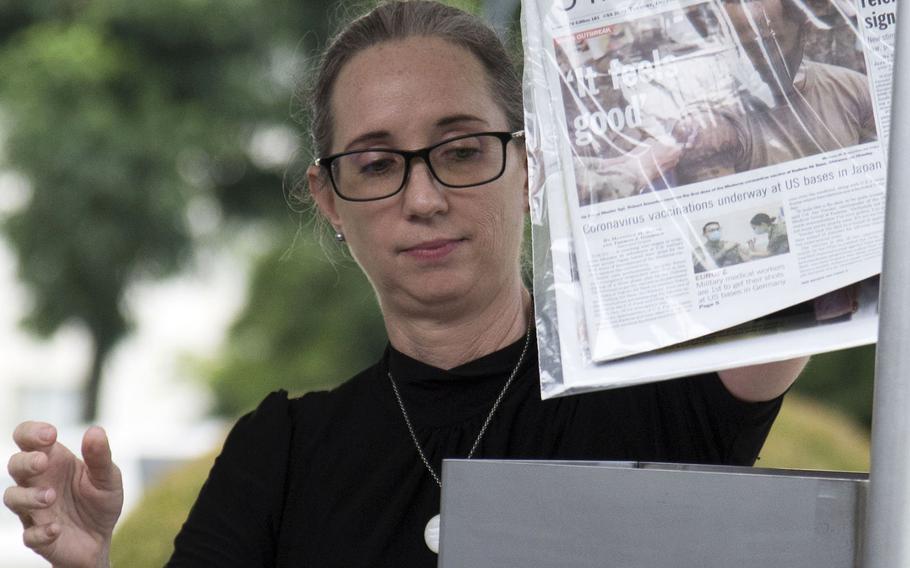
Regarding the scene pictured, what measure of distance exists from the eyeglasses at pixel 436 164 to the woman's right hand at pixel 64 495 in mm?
398

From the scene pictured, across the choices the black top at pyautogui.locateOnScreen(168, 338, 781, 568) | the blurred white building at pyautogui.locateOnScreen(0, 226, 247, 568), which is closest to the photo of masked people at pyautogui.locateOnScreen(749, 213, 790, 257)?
the black top at pyautogui.locateOnScreen(168, 338, 781, 568)

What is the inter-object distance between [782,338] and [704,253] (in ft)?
0.26

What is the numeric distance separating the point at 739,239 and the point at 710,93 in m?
0.11

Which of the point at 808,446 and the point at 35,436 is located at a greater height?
the point at 35,436

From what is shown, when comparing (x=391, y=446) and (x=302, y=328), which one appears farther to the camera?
(x=302, y=328)

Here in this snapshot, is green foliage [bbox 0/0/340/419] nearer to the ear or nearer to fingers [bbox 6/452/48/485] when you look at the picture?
the ear

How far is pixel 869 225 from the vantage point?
0.80 m

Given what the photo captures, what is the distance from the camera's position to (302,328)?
9.03 meters

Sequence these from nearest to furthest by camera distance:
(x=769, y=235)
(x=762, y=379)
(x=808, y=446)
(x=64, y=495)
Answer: (x=769, y=235), (x=762, y=379), (x=64, y=495), (x=808, y=446)

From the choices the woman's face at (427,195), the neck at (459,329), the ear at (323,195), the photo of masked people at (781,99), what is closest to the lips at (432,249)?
the woman's face at (427,195)

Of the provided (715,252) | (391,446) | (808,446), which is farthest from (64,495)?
(808,446)

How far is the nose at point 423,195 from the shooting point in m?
1.29

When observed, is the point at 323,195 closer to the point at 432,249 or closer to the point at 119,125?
the point at 432,249

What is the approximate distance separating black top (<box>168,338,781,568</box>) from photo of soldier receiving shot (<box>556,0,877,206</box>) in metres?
0.45
